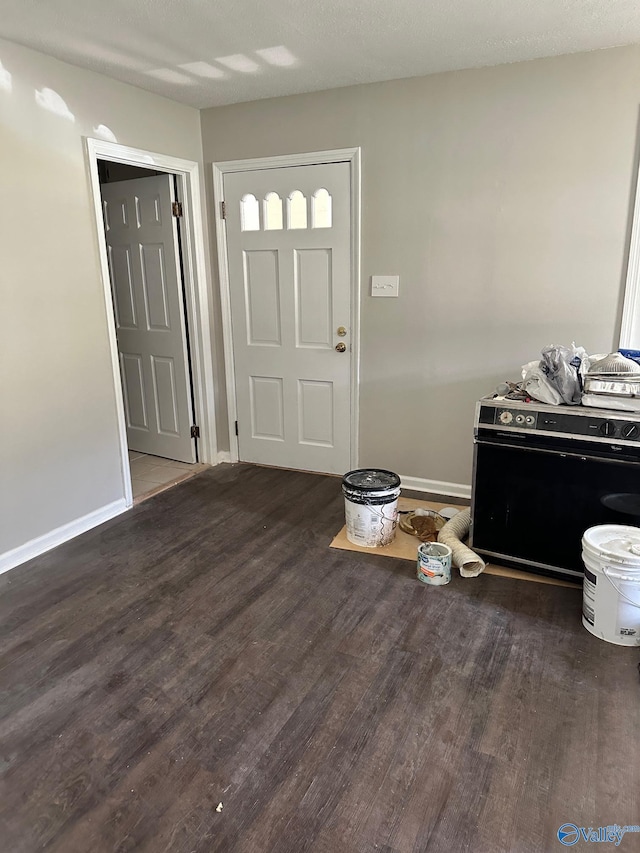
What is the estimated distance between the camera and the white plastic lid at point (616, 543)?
6.72 feet

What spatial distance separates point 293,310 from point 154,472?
1580 millimetres

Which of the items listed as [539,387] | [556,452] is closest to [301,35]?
[539,387]

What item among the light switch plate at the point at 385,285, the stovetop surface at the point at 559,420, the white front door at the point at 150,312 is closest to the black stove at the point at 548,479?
the stovetop surface at the point at 559,420

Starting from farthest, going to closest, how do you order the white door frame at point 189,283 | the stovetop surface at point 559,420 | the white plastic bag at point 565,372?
1. the white door frame at point 189,283
2. the white plastic bag at point 565,372
3. the stovetop surface at point 559,420

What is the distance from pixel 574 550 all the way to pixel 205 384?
271 centimetres

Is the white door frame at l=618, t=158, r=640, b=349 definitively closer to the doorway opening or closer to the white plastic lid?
the white plastic lid

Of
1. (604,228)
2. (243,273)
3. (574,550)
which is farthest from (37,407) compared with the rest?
(604,228)

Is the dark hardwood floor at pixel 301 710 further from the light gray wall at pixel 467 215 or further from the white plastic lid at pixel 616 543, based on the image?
the light gray wall at pixel 467 215

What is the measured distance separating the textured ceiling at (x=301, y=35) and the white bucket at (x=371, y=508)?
2.14 m

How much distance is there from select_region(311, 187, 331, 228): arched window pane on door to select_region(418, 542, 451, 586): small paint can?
2179 mm

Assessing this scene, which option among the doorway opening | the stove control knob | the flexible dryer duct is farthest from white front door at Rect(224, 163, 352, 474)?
the stove control knob

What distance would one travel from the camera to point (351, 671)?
6.66ft

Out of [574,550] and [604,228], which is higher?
[604,228]

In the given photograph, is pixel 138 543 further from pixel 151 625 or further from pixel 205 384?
pixel 205 384
